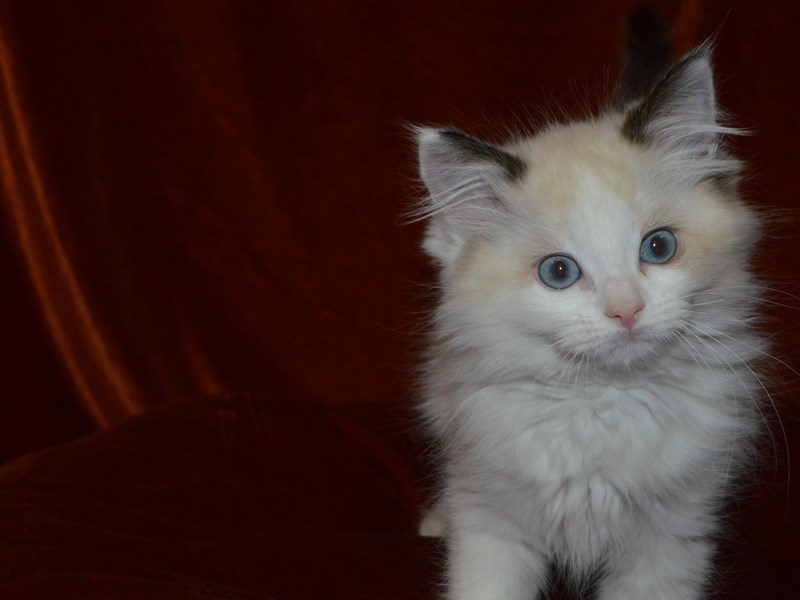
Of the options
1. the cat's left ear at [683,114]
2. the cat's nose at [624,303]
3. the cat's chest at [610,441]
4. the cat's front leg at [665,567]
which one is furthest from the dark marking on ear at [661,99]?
the cat's front leg at [665,567]

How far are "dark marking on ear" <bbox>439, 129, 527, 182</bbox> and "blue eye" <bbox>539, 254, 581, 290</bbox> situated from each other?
16 centimetres

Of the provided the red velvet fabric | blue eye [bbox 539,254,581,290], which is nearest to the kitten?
blue eye [bbox 539,254,581,290]

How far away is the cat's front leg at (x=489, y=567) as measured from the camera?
1.46m

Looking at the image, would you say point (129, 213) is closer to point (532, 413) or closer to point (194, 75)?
point (194, 75)

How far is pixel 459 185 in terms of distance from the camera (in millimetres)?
1471

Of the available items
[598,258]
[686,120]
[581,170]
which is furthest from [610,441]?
[686,120]

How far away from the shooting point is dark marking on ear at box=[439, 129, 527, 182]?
1365 mm

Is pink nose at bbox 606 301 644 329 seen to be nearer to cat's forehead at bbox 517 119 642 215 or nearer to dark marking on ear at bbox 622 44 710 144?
cat's forehead at bbox 517 119 642 215

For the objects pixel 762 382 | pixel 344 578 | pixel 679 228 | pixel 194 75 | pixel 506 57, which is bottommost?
pixel 344 578

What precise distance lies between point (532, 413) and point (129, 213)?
1451mm

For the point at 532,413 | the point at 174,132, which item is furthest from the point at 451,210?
the point at 174,132

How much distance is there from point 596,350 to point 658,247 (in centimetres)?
20

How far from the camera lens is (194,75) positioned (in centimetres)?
237

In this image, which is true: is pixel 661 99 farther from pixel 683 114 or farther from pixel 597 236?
pixel 597 236
